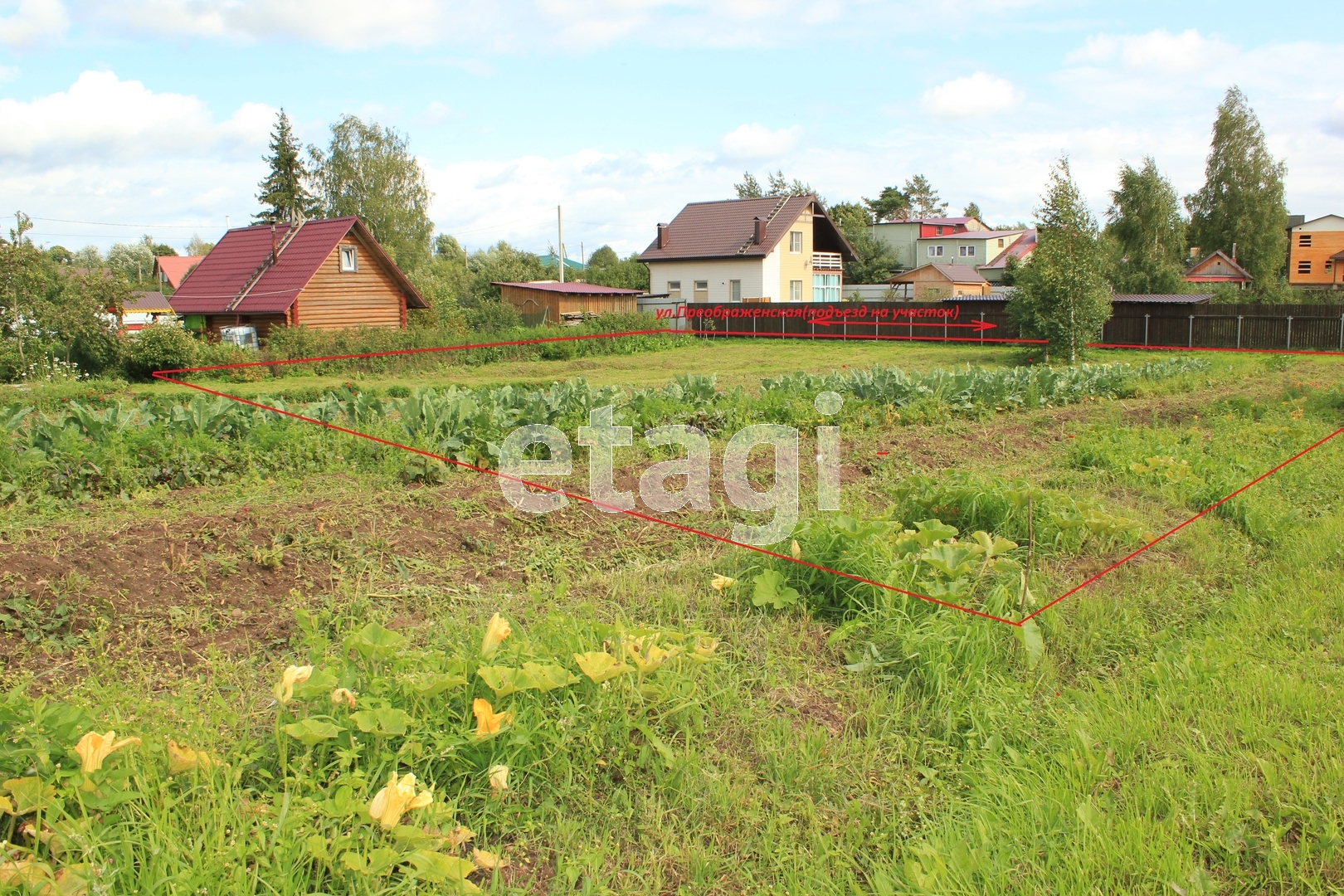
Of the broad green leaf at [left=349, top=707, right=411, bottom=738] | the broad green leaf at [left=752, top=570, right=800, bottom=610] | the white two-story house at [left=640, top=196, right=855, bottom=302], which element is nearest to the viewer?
the broad green leaf at [left=349, top=707, right=411, bottom=738]

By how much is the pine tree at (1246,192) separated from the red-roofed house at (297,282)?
131 feet

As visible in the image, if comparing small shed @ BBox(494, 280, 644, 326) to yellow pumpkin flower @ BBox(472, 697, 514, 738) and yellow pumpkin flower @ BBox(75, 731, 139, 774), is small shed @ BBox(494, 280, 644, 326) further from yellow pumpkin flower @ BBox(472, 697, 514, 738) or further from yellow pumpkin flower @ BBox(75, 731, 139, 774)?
yellow pumpkin flower @ BBox(75, 731, 139, 774)

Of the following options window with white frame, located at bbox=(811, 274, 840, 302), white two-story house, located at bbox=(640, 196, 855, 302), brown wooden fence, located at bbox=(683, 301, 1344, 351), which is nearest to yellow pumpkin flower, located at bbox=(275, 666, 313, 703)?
brown wooden fence, located at bbox=(683, 301, 1344, 351)

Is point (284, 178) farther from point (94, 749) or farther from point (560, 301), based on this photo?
point (94, 749)

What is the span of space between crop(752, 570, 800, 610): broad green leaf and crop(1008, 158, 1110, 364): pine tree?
2081 cm

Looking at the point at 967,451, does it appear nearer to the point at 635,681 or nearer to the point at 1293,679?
the point at 1293,679

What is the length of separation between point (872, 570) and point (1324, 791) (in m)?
1.85

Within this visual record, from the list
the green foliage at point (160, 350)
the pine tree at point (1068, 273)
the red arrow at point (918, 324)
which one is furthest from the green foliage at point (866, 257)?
the green foliage at point (160, 350)

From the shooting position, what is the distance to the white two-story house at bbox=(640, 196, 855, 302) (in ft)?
144

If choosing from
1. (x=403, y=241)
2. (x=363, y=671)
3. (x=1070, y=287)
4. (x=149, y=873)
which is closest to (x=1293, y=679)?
(x=363, y=671)

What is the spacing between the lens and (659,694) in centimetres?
326

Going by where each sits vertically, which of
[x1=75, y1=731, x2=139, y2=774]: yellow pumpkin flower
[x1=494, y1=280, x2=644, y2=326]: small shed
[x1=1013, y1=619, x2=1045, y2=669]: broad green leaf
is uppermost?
[x1=494, y1=280, x2=644, y2=326]: small shed

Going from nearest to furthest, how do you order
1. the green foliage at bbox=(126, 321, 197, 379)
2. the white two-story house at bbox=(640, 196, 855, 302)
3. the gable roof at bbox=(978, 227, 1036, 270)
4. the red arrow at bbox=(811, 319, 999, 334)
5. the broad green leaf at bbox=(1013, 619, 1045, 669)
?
1. the broad green leaf at bbox=(1013, 619, 1045, 669)
2. the green foliage at bbox=(126, 321, 197, 379)
3. the red arrow at bbox=(811, 319, 999, 334)
4. the white two-story house at bbox=(640, 196, 855, 302)
5. the gable roof at bbox=(978, 227, 1036, 270)

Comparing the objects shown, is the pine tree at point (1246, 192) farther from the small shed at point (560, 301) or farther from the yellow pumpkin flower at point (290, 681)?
the yellow pumpkin flower at point (290, 681)
